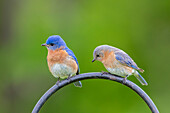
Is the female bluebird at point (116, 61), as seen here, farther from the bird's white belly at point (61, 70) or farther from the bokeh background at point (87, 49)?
the bokeh background at point (87, 49)

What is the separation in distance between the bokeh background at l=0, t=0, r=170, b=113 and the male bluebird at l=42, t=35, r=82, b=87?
2.60 m

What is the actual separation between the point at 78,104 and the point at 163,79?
78.7 inches

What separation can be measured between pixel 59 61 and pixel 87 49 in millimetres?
3242

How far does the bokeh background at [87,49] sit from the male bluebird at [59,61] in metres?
2.60

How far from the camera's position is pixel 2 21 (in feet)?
35.0

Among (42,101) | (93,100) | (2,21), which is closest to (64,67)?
(42,101)

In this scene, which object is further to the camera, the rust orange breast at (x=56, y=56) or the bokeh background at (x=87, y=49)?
the bokeh background at (x=87, y=49)

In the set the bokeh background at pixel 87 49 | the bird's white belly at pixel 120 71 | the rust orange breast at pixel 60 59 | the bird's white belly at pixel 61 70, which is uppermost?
the bokeh background at pixel 87 49

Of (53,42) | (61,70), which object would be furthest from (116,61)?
(53,42)

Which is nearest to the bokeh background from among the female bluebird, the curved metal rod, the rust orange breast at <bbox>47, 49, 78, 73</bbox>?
the rust orange breast at <bbox>47, 49, 78, 73</bbox>

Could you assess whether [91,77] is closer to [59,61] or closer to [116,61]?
[116,61]

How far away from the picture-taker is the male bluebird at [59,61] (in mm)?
4676

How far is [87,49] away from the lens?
26.2 feet

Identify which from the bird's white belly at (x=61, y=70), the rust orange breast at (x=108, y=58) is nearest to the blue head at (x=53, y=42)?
the bird's white belly at (x=61, y=70)
